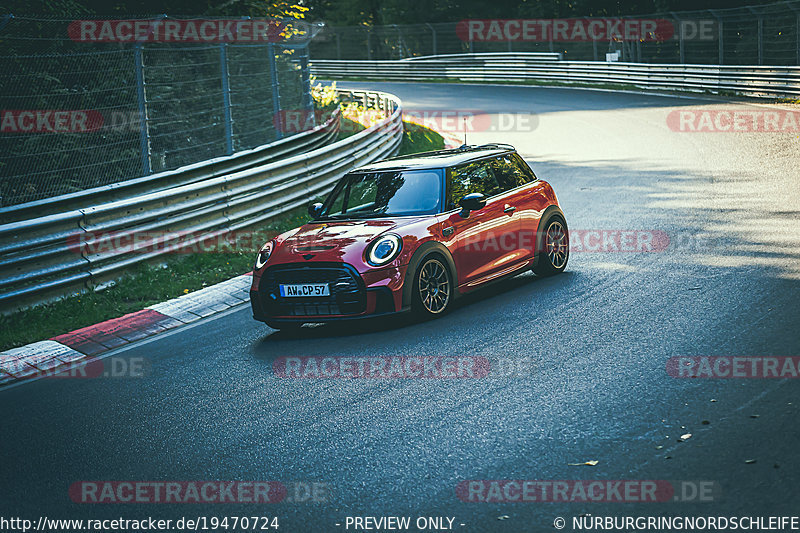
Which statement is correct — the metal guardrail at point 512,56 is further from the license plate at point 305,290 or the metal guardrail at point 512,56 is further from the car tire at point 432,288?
the license plate at point 305,290

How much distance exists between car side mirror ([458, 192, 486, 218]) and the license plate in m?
1.59

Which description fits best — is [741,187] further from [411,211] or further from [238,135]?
[238,135]

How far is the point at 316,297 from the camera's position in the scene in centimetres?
790

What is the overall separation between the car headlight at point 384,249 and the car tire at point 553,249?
2.06 meters

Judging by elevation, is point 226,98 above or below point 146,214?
above

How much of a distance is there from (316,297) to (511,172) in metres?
2.86

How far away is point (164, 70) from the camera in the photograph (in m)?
13.1

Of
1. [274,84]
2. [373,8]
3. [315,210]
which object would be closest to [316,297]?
[315,210]

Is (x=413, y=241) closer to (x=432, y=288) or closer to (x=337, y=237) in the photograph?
(x=432, y=288)

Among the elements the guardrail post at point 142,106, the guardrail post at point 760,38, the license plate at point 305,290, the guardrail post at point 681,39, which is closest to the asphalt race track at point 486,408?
the license plate at point 305,290

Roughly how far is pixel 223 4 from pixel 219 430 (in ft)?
45.0

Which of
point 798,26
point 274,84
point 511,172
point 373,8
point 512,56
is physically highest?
point 373,8

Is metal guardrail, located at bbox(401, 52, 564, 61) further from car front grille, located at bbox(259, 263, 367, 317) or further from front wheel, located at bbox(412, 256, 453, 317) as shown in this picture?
car front grille, located at bbox(259, 263, 367, 317)

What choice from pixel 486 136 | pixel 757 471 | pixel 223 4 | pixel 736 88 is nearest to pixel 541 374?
pixel 757 471
